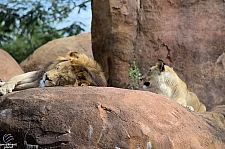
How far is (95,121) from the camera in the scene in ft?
14.3

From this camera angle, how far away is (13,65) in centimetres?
959

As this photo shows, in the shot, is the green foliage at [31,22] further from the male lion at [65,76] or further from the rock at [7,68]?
the male lion at [65,76]

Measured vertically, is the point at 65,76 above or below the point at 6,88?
above

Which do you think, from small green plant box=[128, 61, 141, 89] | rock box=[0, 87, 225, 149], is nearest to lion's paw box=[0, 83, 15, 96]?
rock box=[0, 87, 225, 149]

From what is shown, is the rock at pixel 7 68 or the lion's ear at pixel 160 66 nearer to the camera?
the lion's ear at pixel 160 66

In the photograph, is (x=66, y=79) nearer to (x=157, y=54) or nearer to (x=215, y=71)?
(x=157, y=54)

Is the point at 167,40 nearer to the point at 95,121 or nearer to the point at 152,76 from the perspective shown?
the point at 152,76

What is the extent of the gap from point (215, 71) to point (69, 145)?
4179 millimetres

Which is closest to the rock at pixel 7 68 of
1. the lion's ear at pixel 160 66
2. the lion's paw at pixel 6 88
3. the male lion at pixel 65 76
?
the male lion at pixel 65 76

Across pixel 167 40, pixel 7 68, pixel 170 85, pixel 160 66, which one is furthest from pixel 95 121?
pixel 7 68

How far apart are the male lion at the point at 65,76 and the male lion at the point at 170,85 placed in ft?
4.47

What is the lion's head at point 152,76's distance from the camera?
7.31 meters

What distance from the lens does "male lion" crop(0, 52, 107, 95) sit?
19.1 feet

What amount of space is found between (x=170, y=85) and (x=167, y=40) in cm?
82
